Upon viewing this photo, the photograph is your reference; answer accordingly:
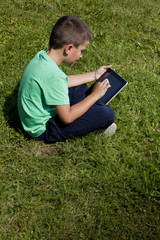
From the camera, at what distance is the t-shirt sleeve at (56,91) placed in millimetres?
2082

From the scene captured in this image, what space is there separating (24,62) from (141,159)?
7.28ft

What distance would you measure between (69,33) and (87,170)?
4.34ft

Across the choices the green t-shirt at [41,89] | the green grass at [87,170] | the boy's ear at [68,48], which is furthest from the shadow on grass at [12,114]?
the boy's ear at [68,48]

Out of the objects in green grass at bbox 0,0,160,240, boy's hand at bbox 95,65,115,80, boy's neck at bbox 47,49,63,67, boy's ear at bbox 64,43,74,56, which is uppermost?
boy's ear at bbox 64,43,74,56

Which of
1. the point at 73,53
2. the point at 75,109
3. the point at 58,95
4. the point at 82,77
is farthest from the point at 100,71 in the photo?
the point at 58,95

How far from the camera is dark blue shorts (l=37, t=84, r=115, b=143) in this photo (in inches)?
97.6

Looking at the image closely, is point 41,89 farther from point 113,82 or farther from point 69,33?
point 113,82

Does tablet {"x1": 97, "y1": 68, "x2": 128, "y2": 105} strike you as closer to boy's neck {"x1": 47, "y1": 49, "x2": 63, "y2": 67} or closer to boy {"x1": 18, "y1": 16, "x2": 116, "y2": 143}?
A: boy {"x1": 18, "y1": 16, "x2": 116, "y2": 143}

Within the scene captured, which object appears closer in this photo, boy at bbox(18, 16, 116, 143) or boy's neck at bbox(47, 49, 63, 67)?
boy at bbox(18, 16, 116, 143)

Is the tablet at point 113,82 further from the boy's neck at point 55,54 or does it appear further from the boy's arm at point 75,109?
the boy's neck at point 55,54

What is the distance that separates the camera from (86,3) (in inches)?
194

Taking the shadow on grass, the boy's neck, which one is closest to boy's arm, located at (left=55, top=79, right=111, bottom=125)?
the boy's neck

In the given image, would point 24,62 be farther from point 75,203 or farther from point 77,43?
point 75,203

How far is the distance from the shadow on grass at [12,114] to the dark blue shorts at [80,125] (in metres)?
0.33
